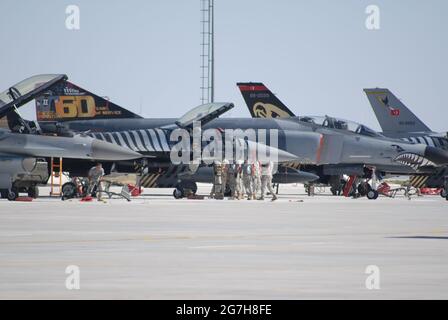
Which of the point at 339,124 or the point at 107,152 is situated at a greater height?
the point at 339,124

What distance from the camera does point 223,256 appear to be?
15.5 meters

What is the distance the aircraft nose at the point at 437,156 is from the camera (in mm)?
46969

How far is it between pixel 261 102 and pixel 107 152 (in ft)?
57.0

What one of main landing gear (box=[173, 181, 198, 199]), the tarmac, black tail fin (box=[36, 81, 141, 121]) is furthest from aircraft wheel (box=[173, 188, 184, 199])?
the tarmac

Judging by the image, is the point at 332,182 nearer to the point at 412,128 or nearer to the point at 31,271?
the point at 412,128

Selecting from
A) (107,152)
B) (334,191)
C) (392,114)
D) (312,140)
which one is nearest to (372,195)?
(312,140)

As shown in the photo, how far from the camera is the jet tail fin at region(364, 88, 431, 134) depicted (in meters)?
64.1

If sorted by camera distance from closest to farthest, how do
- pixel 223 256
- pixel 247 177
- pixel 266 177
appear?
pixel 223 256 → pixel 266 177 → pixel 247 177

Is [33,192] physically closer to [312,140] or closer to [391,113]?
[312,140]

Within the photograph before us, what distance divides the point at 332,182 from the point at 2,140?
1686 cm

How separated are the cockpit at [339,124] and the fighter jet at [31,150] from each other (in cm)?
961

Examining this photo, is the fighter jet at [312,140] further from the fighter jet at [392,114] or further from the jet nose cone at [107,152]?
the fighter jet at [392,114]

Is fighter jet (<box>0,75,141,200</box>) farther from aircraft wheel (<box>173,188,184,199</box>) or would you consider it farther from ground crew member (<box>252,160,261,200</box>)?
ground crew member (<box>252,160,261,200</box>)
